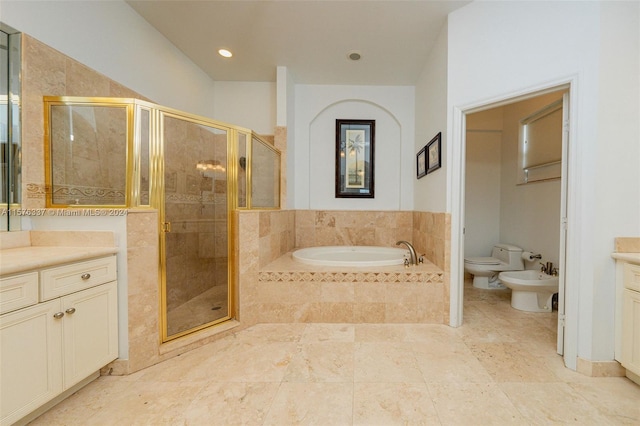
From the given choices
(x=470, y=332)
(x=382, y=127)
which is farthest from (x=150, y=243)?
(x=382, y=127)

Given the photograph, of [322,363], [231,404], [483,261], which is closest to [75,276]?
[231,404]

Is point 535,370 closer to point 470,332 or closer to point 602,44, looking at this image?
point 470,332

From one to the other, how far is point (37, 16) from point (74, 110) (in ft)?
1.75

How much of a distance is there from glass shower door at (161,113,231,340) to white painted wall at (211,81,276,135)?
128cm

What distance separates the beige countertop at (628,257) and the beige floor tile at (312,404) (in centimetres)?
174

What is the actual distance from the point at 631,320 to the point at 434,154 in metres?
1.71

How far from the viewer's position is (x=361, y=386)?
139 centimetres

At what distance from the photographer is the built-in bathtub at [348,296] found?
215cm

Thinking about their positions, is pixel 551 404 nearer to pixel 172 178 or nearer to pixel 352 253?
pixel 352 253

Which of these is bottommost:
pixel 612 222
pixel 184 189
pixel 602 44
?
pixel 612 222

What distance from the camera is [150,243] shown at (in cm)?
160

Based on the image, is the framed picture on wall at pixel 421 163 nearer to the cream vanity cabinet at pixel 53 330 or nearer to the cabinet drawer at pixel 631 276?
the cabinet drawer at pixel 631 276

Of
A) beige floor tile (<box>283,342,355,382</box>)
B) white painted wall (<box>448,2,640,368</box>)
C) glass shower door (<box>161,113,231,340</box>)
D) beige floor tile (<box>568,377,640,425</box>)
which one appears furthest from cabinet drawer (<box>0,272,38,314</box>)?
white painted wall (<box>448,2,640,368</box>)

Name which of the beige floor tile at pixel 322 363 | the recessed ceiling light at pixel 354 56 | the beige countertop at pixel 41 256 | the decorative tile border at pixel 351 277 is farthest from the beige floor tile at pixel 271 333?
the recessed ceiling light at pixel 354 56
